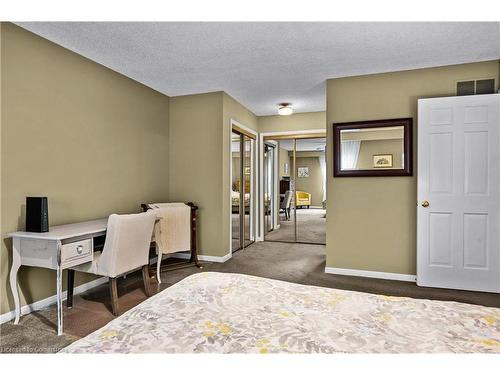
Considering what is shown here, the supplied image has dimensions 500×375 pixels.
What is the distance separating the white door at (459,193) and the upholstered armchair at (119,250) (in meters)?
2.91

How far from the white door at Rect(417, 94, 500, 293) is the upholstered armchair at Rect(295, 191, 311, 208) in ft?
8.83

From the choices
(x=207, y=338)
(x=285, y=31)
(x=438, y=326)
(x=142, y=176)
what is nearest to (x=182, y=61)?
(x=285, y=31)

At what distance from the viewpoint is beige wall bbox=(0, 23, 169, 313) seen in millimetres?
2424

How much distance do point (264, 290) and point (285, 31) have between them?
218 centimetres

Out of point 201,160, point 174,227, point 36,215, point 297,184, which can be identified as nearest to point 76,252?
point 36,215

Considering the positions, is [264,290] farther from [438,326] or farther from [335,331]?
[438,326]

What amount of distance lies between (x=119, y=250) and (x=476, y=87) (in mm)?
3985

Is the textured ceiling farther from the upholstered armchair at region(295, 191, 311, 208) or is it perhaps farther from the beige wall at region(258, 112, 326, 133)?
the upholstered armchair at region(295, 191, 311, 208)

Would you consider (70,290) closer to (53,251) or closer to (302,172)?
(53,251)

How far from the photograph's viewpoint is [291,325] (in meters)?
1.12

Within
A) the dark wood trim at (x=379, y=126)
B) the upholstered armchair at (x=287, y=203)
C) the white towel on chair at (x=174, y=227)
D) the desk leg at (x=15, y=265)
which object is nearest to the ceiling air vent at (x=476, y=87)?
the dark wood trim at (x=379, y=126)

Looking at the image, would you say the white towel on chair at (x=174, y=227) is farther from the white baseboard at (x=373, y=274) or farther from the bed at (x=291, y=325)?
the bed at (x=291, y=325)

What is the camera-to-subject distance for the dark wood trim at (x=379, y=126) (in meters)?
3.37
